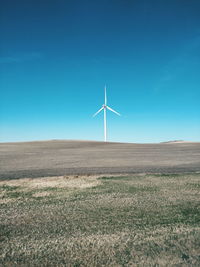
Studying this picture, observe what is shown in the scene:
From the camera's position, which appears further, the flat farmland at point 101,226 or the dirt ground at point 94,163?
the dirt ground at point 94,163

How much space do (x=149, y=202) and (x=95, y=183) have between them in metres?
3.20

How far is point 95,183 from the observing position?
915cm

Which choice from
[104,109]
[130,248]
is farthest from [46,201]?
[104,109]

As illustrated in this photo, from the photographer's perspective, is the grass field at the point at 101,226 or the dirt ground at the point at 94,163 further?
the dirt ground at the point at 94,163

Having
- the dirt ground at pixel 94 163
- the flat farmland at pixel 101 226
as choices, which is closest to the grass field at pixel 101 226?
the flat farmland at pixel 101 226

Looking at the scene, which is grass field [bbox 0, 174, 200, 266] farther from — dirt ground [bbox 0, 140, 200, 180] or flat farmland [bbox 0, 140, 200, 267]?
dirt ground [bbox 0, 140, 200, 180]

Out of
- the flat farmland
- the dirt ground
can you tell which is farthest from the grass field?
the dirt ground

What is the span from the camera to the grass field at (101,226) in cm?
356

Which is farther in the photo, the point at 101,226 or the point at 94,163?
the point at 94,163

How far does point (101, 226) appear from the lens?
4.74m

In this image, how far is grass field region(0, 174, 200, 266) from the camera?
3.56m

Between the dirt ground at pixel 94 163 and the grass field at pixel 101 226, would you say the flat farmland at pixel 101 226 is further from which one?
the dirt ground at pixel 94 163

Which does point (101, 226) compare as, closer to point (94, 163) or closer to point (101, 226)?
point (101, 226)

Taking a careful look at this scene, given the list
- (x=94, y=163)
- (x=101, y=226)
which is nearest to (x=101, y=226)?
(x=101, y=226)
